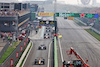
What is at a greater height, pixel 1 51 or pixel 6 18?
pixel 6 18

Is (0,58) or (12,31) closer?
(0,58)

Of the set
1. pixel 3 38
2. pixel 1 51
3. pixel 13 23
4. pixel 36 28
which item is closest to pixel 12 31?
pixel 13 23

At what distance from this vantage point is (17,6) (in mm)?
78062

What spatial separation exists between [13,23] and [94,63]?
30016 mm

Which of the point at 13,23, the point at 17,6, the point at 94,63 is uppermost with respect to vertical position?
the point at 17,6

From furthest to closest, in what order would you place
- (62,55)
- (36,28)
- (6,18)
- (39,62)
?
(36,28), (6,18), (62,55), (39,62)

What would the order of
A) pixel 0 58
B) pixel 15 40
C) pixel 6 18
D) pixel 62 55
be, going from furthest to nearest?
1. pixel 6 18
2. pixel 15 40
3. pixel 62 55
4. pixel 0 58

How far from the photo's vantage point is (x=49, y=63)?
33688 millimetres

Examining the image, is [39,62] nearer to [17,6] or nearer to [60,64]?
[60,64]

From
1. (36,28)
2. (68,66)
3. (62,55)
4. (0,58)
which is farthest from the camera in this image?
(36,28)

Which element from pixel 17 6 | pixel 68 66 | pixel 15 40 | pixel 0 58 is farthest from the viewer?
pixel 17 6

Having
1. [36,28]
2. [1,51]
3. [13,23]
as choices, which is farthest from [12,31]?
[36,28]

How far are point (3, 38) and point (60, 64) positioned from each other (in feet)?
75.4

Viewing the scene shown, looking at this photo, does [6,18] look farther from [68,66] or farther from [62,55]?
[68,66]
